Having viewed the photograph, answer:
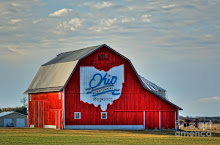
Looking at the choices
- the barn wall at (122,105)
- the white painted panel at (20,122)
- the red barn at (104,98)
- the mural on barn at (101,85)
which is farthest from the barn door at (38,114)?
the white painted panel at (20,122)

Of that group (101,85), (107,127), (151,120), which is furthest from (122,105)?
(151,120)

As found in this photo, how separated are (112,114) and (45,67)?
14.0m

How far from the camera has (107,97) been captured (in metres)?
66.4

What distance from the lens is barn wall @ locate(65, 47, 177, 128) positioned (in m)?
65.5

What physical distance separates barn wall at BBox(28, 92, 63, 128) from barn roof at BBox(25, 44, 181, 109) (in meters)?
0.84

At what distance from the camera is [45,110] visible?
7012 cm

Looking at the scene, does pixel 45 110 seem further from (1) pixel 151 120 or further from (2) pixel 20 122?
(2) pixel 20 122

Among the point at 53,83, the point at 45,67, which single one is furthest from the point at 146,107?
the point at 45,67

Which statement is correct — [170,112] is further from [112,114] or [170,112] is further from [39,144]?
[39,144]

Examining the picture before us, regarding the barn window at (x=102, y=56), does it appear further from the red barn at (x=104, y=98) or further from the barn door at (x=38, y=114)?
the barn door at (x=38, y=114)

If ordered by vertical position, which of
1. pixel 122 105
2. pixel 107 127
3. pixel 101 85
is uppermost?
pixel 101 85

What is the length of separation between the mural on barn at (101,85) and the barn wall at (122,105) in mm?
422

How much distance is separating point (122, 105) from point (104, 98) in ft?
7.36

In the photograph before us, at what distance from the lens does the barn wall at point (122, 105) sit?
2579 inches
